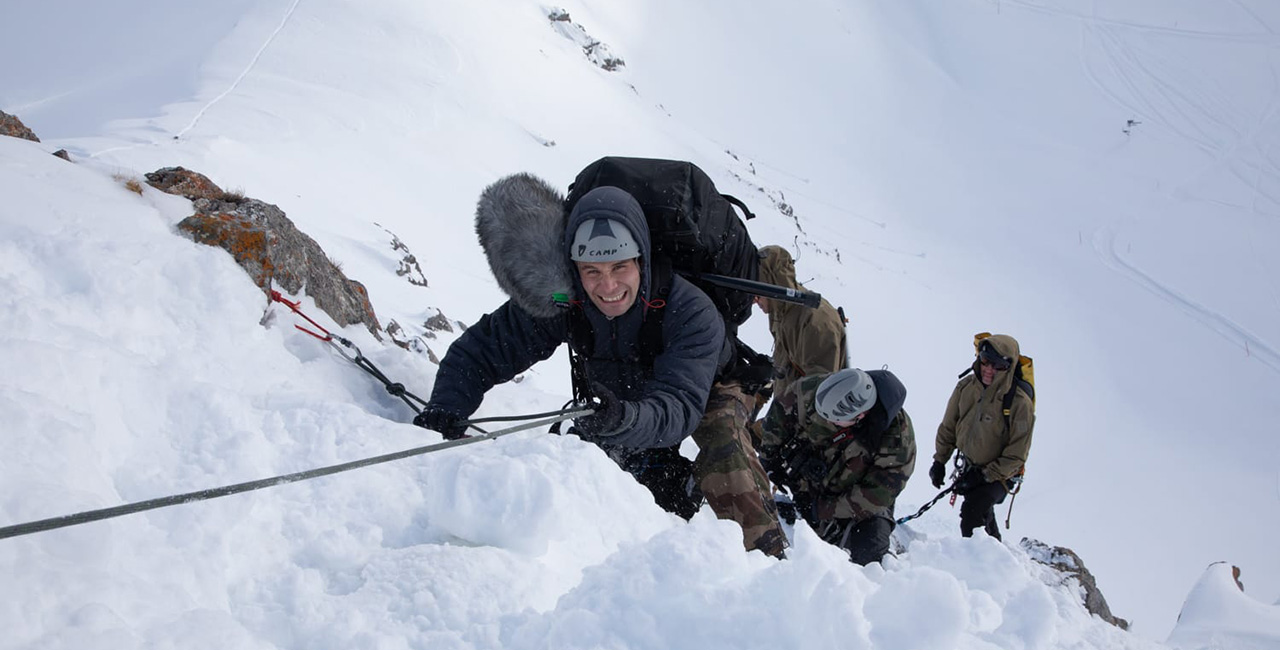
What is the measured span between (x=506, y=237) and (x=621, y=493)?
1.29 m

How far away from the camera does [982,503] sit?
576cm

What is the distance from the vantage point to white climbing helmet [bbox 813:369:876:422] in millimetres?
4254

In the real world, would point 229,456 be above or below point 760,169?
above

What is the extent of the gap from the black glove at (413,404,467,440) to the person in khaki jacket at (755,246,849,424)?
2.67 meters

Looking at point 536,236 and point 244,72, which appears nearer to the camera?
point 536,236

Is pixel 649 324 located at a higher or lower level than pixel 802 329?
higher

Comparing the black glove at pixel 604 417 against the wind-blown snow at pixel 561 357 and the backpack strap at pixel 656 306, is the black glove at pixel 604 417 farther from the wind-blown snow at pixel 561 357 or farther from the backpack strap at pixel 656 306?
the backpack strap at pixel 656 306

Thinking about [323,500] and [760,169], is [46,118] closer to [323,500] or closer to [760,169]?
[323,500]

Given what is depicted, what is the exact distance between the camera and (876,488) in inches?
173

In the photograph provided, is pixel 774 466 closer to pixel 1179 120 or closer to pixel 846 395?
pixel 846 395

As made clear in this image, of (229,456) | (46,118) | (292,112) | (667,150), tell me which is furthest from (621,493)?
(667,150)

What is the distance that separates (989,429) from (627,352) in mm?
3484

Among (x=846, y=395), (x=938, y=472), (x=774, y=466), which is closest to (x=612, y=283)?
(x=846, y=395)

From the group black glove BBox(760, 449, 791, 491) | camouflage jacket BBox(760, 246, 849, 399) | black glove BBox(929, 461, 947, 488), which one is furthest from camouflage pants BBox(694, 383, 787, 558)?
black glove BBox(929, 461, 947, 488)
